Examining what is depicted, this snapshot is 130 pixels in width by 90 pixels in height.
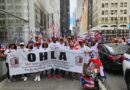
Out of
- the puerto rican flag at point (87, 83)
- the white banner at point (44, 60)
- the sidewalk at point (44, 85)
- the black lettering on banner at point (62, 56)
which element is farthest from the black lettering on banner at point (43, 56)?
the puerto rican flag at point (87, 83)

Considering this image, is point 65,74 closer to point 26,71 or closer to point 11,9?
point 26,71

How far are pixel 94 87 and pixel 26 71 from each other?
3.78 m

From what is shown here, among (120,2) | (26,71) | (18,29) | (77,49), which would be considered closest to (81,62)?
(77,49)

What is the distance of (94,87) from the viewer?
980 cm

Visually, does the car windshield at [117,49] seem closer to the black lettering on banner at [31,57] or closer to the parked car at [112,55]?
the parked car at [112,55]

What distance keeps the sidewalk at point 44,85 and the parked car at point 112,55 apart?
8.34 ft

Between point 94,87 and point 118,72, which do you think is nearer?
point 94,87

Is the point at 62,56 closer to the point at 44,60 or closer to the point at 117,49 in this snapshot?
the point at 44,60

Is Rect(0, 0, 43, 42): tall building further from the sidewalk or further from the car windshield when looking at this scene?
the sidewalk

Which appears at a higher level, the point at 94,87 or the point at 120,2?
the point at 120,2

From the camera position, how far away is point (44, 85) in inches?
438

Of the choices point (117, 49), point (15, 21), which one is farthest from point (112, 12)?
point (117, 49)

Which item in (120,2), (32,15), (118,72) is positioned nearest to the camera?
(118,72)

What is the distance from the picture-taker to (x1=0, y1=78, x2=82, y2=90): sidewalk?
10.6 m
